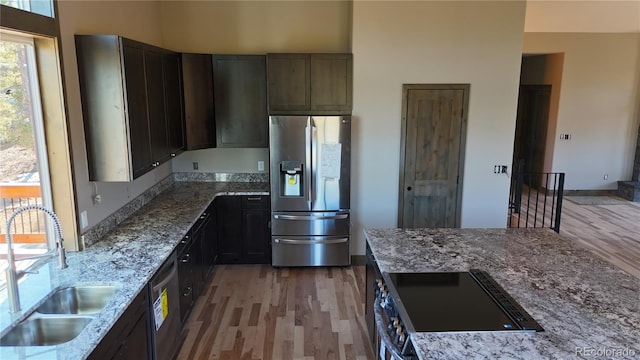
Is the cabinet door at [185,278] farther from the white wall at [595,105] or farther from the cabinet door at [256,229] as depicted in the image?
the white wall at [595,105]

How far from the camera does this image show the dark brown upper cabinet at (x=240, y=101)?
4965 mm

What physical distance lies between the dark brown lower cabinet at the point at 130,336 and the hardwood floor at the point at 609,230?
461cm

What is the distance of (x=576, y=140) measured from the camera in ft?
28.3

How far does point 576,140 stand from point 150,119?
8218 mm

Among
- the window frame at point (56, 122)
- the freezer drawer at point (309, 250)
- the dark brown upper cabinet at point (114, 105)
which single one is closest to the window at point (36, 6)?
the window frame at point (56, 122)

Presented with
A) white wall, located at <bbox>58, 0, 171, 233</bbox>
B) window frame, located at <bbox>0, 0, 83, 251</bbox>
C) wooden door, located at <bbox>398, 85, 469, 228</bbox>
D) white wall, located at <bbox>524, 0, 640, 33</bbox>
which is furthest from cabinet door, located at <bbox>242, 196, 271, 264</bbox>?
white wall, located at <bbox>524, 0, 640, 33</bbox>

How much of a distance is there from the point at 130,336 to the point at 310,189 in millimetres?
2652

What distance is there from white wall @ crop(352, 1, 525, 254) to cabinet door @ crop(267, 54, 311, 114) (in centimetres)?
57

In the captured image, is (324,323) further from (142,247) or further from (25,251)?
(25,251)

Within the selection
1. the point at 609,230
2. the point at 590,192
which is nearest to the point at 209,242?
→ the point at 609,230

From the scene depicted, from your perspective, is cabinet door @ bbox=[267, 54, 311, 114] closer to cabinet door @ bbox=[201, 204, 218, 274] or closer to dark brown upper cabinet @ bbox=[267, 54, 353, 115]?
dark brown upper cabinet @ bbox=[267, 54, 353, 115]

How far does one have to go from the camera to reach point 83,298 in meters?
2.54

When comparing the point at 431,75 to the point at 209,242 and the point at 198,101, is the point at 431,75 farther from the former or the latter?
the point at 209,242

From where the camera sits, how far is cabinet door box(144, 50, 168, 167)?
3.60 m
